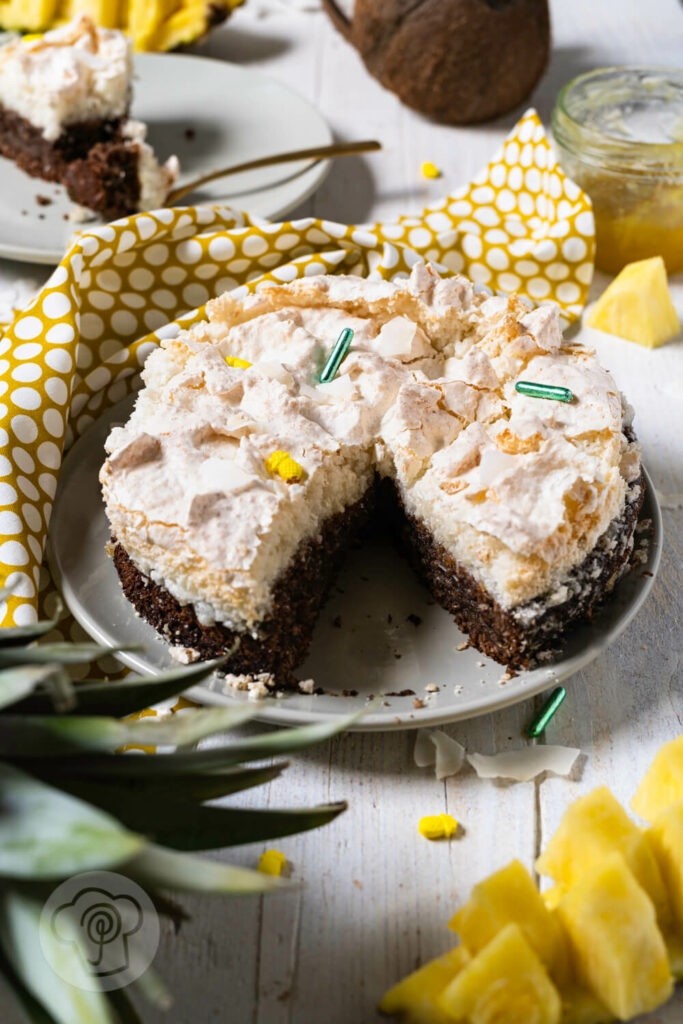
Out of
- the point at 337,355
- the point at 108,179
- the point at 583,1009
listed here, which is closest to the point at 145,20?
the point at 108,179

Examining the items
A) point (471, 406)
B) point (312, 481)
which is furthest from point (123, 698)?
point (471, 406)

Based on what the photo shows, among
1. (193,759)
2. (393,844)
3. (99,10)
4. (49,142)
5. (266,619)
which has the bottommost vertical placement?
(393,844)

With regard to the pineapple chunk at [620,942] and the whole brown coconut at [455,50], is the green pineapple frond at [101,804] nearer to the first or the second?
the pineapple chunk at [620,942]

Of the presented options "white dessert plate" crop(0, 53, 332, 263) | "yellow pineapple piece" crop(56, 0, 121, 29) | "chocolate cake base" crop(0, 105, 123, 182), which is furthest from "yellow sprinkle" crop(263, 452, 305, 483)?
"yellow pineapple piece" crop(56, 0, 121, 29)

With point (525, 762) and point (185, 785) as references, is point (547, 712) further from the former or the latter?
point (185, 785)

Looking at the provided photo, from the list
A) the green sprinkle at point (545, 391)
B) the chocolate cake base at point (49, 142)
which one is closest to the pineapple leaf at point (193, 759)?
the green sprinkle at point (545, 391)

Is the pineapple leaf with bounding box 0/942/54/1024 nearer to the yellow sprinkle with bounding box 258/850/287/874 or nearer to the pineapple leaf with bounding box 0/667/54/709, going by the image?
the pineapple leaf with bounding box 0/667/54/709

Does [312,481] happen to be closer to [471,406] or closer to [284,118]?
[471,406]
